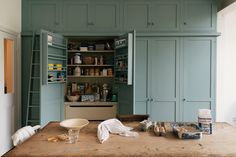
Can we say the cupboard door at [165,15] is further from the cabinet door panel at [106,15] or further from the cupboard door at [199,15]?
the cabinet door panel at [106,15]

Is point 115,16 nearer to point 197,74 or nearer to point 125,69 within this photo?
point 125,69

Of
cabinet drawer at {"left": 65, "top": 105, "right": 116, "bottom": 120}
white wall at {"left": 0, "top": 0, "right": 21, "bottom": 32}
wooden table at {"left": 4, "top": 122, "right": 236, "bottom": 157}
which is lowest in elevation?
cabinet drawer at {"left": 65, "top": 105, "right": 116, "bottom": 120}

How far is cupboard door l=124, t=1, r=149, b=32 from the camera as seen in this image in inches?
150

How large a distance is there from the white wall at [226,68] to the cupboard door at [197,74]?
9.5 inches

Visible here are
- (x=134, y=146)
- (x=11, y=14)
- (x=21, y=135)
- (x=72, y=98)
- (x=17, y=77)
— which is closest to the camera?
(x=134, y=146)

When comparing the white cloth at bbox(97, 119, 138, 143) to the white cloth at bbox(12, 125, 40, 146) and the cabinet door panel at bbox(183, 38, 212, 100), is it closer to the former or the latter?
the white cloth at bbox(12, 125, 40, 146)

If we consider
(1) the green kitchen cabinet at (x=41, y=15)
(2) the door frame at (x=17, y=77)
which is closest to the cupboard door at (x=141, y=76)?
(1) the green kitchen cabinet at (x=41, y=15)

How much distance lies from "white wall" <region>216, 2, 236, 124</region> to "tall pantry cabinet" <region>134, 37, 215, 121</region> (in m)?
0.23

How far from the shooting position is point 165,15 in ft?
12.4

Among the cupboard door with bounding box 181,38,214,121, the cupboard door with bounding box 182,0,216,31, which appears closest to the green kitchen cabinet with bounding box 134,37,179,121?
the cupboard door with bounding box 181,38,214,121

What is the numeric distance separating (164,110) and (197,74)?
2.82 feet

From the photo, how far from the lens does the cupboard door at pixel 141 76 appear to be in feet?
12.4

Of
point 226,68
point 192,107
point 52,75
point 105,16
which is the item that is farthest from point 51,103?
point 226,68

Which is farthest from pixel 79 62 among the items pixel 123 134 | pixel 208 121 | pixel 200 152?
pixel 200 152
